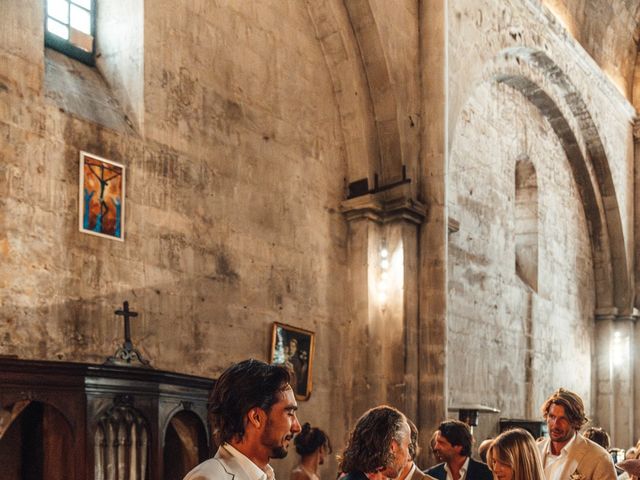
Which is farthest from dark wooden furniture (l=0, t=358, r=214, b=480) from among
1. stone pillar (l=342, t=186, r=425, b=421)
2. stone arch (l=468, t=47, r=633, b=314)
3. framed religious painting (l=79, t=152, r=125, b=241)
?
stone arch (l=468, t=47, r=633, b=314)

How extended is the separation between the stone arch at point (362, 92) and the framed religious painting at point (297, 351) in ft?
7.80

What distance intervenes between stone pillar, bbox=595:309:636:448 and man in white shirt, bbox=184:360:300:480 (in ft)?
57.9

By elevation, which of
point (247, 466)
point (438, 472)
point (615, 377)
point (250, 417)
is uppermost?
point (250, 417)

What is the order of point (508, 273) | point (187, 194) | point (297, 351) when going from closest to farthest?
point (187, 194) → point (297, 351) → point (508, 273)

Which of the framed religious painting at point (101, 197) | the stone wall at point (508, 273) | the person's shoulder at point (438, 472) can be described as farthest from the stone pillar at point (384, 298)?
the person's shoulder at point (438, 472)

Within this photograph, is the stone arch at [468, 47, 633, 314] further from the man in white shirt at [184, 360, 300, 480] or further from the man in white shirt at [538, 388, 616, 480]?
the man in white shirt at [184, 360, 300, 480]

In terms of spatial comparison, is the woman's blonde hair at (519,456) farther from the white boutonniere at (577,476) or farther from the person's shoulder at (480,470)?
the person's shoulder at (480,470)

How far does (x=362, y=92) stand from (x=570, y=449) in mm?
6915

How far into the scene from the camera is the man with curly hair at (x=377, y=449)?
3506mm

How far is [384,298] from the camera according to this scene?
34.7 ft

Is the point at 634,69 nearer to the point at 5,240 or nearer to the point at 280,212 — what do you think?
the point at 280,212

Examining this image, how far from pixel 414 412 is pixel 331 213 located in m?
2.70

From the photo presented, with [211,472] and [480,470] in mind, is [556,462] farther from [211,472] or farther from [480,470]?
[211,472]

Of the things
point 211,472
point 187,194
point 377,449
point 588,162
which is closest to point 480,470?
point 377,449
